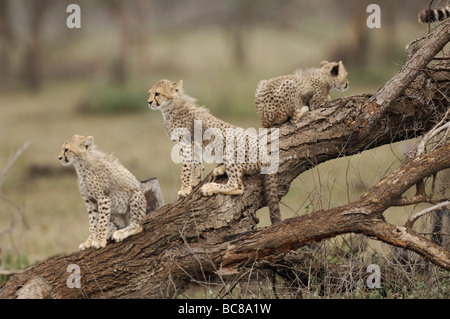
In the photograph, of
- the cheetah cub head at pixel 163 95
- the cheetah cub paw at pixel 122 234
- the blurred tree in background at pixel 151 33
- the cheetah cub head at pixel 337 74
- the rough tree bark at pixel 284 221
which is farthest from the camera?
the blurred tree in background at pixel 151 33

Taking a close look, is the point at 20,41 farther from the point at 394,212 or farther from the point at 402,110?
the point at 402,110

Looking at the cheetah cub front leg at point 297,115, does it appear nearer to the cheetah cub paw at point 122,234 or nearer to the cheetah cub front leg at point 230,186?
the cheetah cub front leg at point 230,186

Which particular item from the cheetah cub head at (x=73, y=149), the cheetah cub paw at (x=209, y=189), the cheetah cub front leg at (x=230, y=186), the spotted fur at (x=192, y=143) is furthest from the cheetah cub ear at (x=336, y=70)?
the cheetah cub head at (x=73, y=149)

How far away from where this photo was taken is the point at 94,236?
474cm

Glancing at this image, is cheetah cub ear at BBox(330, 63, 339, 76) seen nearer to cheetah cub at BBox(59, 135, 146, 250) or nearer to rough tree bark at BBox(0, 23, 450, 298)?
rough tree bark at BBox(0, 23, 450, 298)

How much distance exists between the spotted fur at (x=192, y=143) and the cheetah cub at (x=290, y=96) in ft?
1.12

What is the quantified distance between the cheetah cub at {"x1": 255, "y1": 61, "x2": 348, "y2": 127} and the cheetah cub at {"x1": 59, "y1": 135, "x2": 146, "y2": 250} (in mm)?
1128

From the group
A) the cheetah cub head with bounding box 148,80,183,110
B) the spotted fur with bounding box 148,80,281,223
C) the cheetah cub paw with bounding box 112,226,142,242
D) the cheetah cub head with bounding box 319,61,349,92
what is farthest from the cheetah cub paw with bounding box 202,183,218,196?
the cheetah cub head with bounding box 319,61,349,92

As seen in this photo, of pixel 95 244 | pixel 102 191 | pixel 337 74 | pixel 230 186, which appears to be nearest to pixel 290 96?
pixel 337 74

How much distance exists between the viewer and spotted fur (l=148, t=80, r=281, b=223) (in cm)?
470

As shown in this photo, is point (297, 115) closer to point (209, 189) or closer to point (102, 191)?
point (209, 189)

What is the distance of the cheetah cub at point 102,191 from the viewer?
15.4 ft

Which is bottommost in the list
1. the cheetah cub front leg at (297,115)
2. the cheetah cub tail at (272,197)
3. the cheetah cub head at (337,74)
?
the cheetah cub tail at (272,197)

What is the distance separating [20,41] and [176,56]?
219 inches
